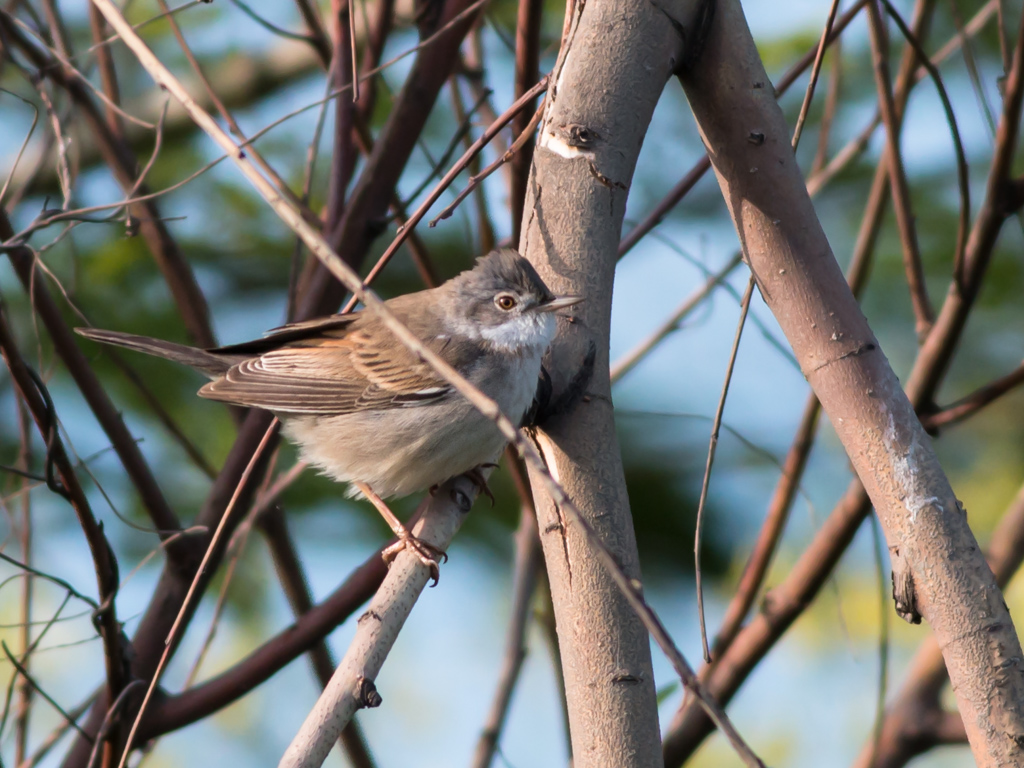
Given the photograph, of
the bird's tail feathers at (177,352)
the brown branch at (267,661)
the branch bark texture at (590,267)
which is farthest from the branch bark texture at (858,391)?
the bird's tail feathers at (177,352)

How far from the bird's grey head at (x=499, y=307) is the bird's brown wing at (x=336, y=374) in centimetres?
15

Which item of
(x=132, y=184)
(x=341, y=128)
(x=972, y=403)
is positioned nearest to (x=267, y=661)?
(x=132, y=184)

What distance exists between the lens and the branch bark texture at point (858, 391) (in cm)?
177

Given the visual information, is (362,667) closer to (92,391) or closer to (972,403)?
(92,391)

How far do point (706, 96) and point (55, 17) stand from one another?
276 centimetres

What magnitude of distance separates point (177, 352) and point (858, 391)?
9.42 feet

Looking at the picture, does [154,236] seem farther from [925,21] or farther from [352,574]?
[925,21]

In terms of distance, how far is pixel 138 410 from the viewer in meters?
4.91

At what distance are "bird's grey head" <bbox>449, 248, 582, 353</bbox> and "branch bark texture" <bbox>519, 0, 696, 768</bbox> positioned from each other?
77cm

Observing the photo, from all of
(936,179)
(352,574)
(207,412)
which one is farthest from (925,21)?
(207,412)

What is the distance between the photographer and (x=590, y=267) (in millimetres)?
2254

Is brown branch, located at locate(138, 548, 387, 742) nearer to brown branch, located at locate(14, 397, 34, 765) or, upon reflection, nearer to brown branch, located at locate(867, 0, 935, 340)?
brown branch, located at locate(14, 397, 34, 765)

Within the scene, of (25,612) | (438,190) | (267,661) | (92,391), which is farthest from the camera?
(25,612)

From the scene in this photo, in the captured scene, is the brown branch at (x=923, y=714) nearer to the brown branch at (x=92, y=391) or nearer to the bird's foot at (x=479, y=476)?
the bird's foot at (x=479, y=476)
